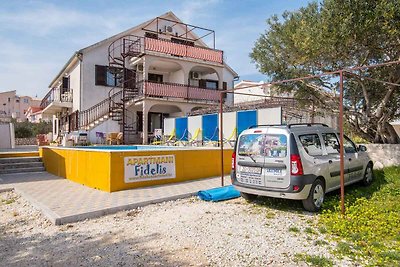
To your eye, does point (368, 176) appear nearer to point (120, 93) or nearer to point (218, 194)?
point (218, 194)

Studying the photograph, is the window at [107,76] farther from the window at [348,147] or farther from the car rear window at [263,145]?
the window at [348,147]

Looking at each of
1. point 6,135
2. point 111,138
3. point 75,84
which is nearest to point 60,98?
point 75,84

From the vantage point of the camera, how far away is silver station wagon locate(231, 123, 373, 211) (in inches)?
241

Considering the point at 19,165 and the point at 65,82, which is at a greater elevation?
the point at 65,82

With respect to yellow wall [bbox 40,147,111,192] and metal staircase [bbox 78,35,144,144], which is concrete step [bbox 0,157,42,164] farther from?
metal staircase [bbox 78,35,144,144]

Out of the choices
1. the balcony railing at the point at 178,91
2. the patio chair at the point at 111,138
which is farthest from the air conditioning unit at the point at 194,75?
the patio chair at the point at 111,138

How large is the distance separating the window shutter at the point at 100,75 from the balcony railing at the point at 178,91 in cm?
459

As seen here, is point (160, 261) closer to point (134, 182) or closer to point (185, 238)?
point (185, 238)

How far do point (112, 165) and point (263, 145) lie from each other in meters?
3.90

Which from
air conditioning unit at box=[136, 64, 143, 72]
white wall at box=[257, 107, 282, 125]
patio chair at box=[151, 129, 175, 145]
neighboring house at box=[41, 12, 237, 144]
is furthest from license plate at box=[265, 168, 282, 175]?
air conditioning unit at box=[136, 64, 143, 72]

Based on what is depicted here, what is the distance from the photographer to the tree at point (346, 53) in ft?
24.7

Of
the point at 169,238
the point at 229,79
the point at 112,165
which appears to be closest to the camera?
the point at 169,238

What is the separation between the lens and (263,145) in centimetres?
662

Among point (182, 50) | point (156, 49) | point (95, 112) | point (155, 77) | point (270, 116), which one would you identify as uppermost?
point (182, 50)
